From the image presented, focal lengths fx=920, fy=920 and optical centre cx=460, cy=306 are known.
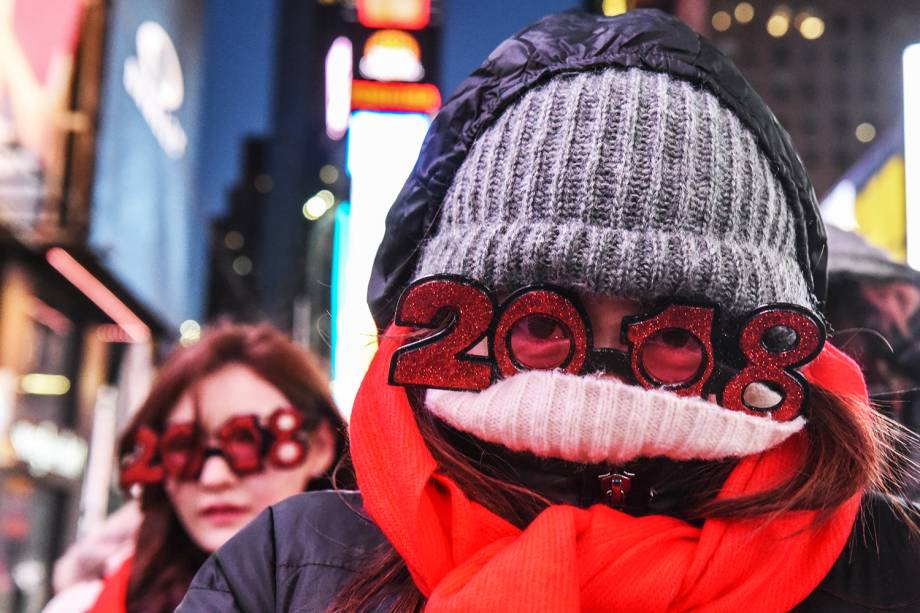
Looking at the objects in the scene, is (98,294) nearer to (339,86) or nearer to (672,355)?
(339,86)

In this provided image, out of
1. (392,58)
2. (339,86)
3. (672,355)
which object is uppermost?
(339,86)

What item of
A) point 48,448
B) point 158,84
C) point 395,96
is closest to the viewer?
point 48,448

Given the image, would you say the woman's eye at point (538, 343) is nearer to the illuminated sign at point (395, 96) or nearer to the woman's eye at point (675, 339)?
the woman's eye at point (675, 339)

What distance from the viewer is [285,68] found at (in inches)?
1868

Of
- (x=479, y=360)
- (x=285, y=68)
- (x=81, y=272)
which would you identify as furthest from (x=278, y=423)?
(x=285, y=68)

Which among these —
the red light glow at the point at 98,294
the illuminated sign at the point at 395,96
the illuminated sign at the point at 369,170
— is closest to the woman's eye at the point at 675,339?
the red light glow at the point at 98,294

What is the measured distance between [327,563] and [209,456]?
146 centimetres

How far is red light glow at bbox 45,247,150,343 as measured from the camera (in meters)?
9.52

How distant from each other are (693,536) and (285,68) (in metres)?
48.7

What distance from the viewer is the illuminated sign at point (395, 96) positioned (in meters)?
11.3

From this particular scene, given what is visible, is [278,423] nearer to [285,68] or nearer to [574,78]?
[574,78]

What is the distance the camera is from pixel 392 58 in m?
12.1

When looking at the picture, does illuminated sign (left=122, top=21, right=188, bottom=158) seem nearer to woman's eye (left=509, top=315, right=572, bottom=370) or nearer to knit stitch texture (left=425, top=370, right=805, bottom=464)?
woman's eye (left=509, top=315, right=572, bottom=370)

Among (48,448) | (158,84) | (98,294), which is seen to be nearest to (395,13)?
(158,84)
